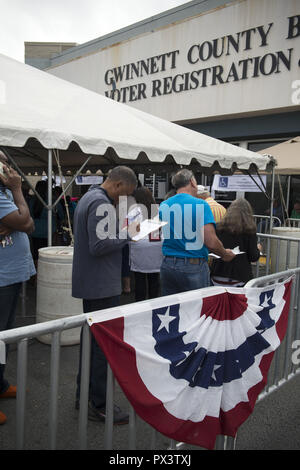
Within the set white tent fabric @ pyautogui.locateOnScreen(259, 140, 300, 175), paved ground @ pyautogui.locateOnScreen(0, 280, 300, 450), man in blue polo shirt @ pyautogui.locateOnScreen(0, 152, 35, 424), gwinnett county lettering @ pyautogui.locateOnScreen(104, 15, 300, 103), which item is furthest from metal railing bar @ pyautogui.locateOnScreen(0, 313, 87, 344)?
gwinnett county lettering @ pyautogui.locateOnScreen(104, 15, 300, 103)

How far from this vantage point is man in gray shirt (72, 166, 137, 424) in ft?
9.27

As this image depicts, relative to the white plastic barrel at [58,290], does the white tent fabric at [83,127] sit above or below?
above

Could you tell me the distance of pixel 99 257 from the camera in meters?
2.91

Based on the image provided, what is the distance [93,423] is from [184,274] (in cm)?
152

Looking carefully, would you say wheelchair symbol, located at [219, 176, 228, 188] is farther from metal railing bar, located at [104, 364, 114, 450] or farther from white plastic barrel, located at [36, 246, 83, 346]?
metal railing bar, located at [104, 364, 114, 450]

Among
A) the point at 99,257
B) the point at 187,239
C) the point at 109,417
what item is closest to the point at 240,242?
the point at 187,239

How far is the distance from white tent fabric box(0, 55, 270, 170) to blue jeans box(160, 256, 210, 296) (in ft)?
7.24

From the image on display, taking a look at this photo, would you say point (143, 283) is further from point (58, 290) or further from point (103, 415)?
point (103, 415)

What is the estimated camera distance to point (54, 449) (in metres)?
1.73

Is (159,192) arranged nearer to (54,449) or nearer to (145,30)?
(145,30)

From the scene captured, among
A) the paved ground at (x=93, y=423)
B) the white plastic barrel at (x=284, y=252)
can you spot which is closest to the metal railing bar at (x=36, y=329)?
the paved ground at (x=93, y=423)

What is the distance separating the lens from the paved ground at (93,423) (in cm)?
273

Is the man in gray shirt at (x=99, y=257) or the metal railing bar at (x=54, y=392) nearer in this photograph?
the metal railing bar at (x=54, y=392)

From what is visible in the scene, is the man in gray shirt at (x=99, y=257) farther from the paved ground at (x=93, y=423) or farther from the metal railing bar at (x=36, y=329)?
the metal railing bar at (x=36, y=329)
